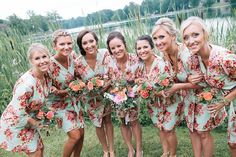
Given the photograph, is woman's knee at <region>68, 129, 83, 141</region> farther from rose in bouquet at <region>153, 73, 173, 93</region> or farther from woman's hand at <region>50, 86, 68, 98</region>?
rose in bouquet at <region>153, 73, 173, 93</region>

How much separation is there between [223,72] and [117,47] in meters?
1.47

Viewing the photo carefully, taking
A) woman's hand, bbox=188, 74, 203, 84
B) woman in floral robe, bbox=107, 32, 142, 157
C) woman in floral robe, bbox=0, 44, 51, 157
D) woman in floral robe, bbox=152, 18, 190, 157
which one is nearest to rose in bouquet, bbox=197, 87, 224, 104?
woman's hand, bbox=188, 74, 203, 84

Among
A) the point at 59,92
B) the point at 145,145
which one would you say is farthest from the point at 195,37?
the point at 145,145

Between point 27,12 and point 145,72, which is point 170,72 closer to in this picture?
point 145,72

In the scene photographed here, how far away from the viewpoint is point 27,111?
3812 mm

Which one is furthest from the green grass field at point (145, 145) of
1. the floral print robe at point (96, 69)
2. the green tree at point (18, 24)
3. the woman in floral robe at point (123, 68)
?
the green tree at point (18, 24)

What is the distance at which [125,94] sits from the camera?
13.1 ft

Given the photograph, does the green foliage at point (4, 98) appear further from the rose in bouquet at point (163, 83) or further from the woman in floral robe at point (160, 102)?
the rose in bouquet at point (163, 83)

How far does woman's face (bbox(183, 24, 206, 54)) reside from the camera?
3232 millimetres

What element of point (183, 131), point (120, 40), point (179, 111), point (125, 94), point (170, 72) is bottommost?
point (183, 131)

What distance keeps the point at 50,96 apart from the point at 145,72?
129cm

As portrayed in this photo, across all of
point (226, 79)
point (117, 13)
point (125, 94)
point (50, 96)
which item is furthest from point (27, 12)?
point (226, 79)

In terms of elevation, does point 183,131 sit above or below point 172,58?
below

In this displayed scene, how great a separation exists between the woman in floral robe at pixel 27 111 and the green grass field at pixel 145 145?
4.85 ft
